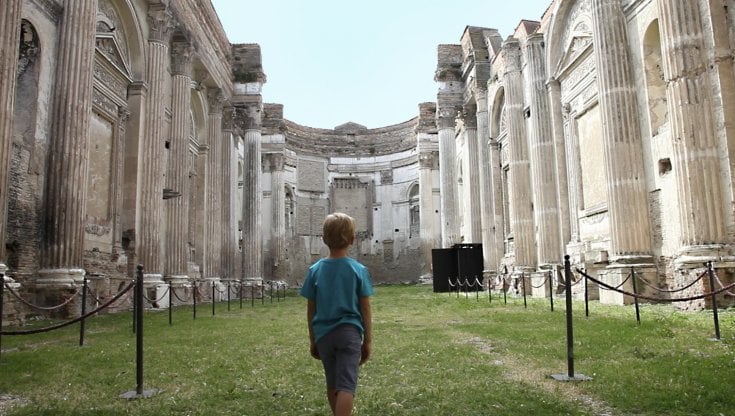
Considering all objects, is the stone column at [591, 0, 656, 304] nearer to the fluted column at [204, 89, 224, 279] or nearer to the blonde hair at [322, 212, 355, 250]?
the blonde hair at [322, 212, 355, 250]

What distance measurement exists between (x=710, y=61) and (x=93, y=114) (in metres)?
16.0

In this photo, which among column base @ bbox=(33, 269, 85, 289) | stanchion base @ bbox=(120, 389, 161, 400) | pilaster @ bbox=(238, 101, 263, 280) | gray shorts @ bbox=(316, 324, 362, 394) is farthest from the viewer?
pilaster @ bbox=(238, 101, 263, 280)

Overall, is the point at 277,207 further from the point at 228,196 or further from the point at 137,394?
the point at 137,394

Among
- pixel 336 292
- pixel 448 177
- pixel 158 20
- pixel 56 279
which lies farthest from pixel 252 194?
pixel 336 292

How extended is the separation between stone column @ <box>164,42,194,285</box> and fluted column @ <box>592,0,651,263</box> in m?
14.6

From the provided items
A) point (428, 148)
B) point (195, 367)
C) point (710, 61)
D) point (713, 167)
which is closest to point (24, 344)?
point (195, 367)

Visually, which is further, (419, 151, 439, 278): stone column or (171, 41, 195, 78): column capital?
(419, 151, 439, 278): stone column

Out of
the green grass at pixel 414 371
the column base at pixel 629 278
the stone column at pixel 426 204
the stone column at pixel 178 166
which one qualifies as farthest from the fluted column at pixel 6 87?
the stone column at pixel 426 204

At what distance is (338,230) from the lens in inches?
A: 140

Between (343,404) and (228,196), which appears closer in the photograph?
(343,404)

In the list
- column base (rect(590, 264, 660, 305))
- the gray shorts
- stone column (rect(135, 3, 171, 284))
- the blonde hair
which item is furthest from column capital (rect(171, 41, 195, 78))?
the gray shorts

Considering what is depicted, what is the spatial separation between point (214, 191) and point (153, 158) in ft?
25.3

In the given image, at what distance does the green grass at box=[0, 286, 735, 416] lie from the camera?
464 centimetres

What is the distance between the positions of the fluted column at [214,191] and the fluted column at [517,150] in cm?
1353
